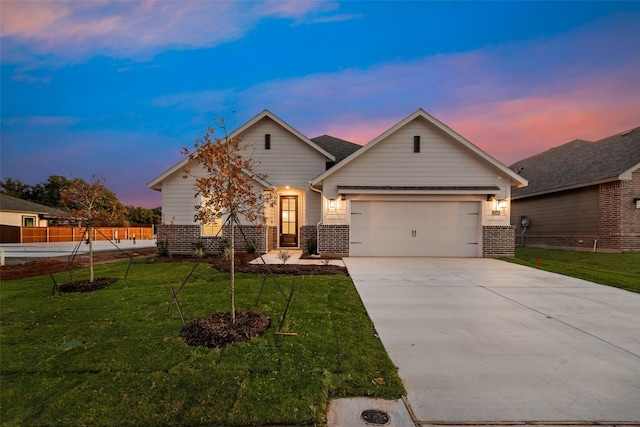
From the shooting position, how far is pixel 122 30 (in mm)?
9469

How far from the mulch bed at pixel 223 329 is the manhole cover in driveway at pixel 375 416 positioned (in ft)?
6.07

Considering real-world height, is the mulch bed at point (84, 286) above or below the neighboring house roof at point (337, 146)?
below

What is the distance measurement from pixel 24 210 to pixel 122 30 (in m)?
26.7

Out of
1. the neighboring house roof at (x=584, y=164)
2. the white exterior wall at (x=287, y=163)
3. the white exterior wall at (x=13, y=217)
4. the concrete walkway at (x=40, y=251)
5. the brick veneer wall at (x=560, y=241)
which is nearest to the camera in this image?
the concrete walkway at (x=40, y=251)

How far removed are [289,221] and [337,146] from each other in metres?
5.64

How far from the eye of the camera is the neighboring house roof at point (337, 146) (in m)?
15.6

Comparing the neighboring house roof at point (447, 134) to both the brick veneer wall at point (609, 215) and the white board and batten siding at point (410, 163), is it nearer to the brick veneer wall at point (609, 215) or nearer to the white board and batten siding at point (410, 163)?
the white board and batten siding at point (410, 163)

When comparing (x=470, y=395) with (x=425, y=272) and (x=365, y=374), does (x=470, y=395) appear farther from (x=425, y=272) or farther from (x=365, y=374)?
(x=425, y=272)

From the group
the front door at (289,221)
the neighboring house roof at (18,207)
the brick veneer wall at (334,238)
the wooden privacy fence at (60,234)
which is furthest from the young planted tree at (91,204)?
the neighboring house roof at (18,207)

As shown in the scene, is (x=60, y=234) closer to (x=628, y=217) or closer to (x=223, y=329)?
(x=223, y=329)

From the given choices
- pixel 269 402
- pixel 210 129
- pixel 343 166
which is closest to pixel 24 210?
pixel 343 166

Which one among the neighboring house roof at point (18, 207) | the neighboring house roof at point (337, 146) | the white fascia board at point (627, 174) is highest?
the neighboring house roof at point (337, 146)

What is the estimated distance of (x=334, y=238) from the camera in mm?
11312

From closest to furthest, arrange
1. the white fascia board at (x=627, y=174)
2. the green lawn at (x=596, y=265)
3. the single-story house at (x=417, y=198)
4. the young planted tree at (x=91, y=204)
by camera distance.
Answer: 1. the young planted tree at (x=91, y=204)
2. the green lawn at (x=596, y=265)
3. the single-story house at (x=417, y=198)
4. the white fascia board at (x=627, y=174)
